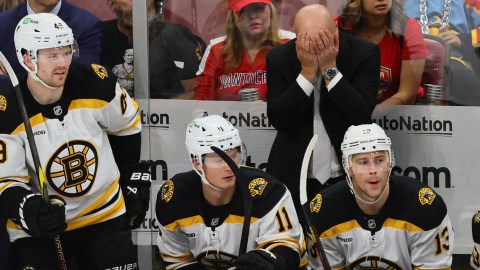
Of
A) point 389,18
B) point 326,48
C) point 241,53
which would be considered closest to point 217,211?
point 326,48

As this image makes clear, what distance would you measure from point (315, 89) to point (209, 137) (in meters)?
0.77

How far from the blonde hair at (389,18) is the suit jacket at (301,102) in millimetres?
329

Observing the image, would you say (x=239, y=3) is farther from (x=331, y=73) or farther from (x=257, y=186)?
(x=257, y=186)

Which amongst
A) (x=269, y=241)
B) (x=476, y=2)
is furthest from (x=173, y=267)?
(x=476, y=2)

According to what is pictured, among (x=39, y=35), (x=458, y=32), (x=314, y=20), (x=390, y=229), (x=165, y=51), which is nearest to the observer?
(x=39, y=35)

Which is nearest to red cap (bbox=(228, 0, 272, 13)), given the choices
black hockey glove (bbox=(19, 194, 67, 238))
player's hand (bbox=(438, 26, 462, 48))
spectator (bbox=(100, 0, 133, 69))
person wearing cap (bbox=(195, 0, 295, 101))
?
person wearing cap (bbox=(195, 0, 295, 101))

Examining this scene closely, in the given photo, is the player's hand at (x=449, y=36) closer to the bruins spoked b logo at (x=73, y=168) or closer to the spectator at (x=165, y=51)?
the spectator at (x=165, y=51)

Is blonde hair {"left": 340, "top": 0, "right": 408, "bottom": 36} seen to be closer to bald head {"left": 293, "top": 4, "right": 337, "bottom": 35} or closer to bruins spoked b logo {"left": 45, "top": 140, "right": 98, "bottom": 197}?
bald head {"left": 293, "top": 4, "right": 337, "bottom": 35}

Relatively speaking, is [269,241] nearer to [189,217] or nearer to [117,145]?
[189,217]

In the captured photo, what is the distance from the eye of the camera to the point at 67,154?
4.18 meters

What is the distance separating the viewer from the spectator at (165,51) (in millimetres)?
5160

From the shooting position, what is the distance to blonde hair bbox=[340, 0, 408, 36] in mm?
5008

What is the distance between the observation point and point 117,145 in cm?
441

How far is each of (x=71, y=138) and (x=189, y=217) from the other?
1.73 ft
